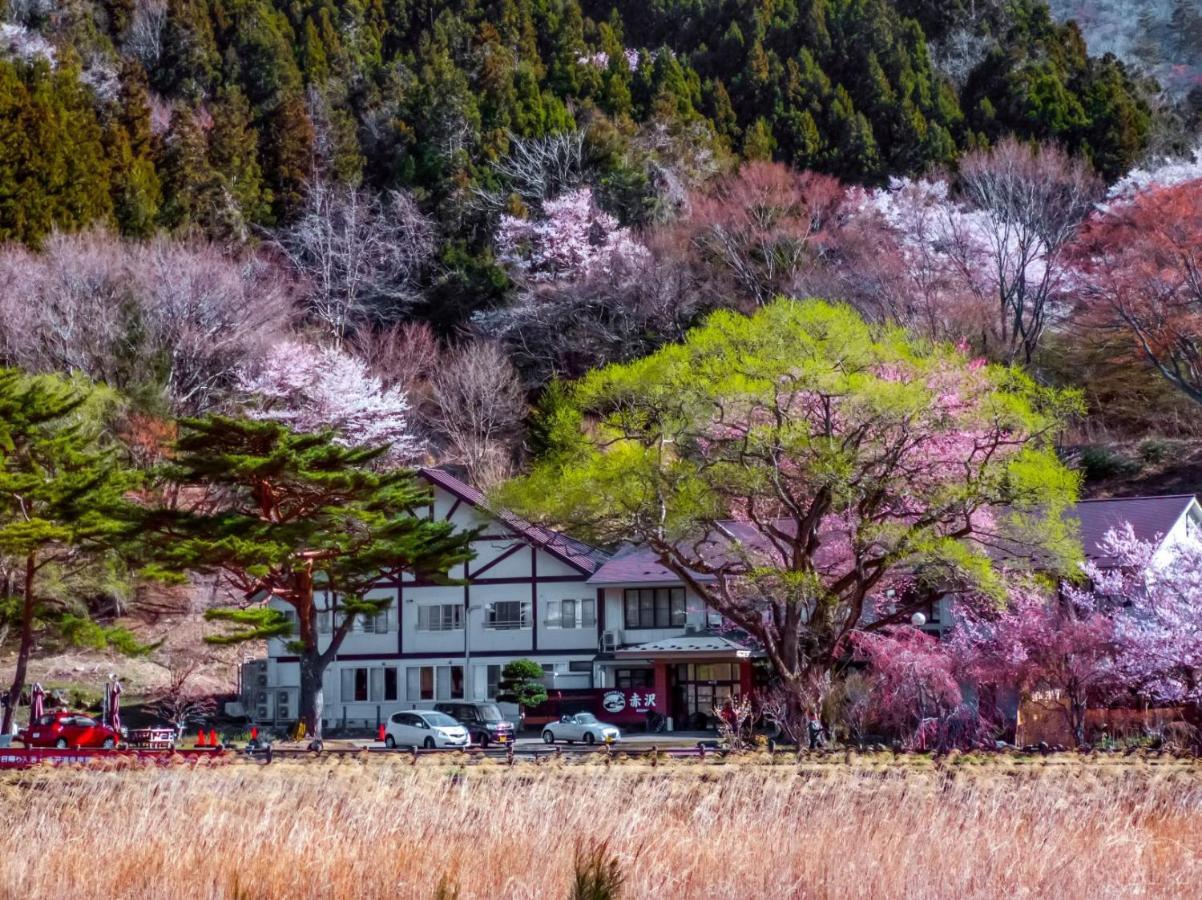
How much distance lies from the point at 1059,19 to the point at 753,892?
7075cm

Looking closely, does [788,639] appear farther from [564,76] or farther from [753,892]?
[564,76]

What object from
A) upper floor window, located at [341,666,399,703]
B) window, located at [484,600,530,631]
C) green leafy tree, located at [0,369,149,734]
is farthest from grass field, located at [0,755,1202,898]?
upper floor window, located at [341,666,399,703]

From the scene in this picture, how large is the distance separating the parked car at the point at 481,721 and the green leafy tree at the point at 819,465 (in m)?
8.09

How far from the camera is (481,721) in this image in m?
34.5

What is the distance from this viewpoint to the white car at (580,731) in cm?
3307

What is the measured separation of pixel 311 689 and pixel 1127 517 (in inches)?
803

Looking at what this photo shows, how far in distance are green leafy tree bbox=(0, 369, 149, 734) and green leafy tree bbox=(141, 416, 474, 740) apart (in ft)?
4.68

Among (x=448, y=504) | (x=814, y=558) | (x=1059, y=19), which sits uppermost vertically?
(x=1059, y=19)

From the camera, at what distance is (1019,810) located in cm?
1153

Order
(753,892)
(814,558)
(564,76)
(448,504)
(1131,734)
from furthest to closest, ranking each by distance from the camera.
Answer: (564,76)
(448,504)
(814,558)
(1131,734)
(753,892)

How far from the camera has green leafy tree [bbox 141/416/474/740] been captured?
30.6 metres

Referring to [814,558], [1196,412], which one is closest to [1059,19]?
[1196,412]

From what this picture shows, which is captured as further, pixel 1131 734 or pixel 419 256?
pixel 419 256

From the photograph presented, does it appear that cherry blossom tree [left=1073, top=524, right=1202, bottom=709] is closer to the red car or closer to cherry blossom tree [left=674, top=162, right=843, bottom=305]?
cherry blossom tree [left=674, top=162, right=843, bottom=305]
